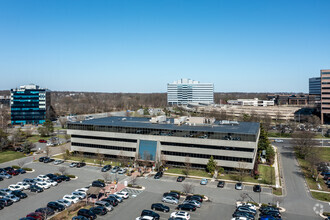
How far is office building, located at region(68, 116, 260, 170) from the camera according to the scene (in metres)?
53.9

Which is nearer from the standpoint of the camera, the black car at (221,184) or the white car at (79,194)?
the white car at (79,194)

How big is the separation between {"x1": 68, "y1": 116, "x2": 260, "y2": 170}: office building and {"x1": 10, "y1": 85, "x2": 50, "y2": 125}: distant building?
266 feet

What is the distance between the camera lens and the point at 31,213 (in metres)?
35.8

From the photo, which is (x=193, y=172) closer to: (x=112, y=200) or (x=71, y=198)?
(x=112, y=200)

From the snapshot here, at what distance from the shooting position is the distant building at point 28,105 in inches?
5310

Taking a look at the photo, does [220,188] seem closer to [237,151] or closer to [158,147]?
[237,151]

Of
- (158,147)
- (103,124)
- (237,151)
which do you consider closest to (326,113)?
(237,151)

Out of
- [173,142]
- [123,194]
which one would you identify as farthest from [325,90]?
[123,194]

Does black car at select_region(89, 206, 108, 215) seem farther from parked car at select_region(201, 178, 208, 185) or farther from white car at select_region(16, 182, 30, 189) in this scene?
parked car at select_region(201, 178, 208, 185)

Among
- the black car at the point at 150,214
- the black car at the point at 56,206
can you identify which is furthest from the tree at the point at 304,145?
the black car at the point at 56,206

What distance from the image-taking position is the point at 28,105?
137m

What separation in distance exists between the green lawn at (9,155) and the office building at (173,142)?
16468 millimetres

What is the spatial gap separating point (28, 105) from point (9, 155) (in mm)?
71553

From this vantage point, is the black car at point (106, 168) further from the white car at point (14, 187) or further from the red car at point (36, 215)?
the red car at point (36, 215)
